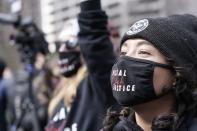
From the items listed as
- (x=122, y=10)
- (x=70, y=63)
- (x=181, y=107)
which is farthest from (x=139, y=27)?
(x=122, y=10)

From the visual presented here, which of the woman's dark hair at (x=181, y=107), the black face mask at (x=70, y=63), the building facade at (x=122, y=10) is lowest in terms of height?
the building facade at (x=122, y=10)

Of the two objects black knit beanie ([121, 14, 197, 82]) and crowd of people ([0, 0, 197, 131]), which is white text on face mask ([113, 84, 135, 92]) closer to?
crowd of people ([0, 0, 197, 131])

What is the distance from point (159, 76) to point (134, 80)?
99mm

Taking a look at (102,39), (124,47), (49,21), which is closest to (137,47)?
(124,47)

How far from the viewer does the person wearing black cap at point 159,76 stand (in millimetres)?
2314

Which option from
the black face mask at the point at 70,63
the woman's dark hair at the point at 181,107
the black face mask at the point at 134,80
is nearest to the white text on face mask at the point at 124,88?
the black face mask at the point at 134,80

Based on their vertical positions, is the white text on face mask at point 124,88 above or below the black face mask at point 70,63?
above

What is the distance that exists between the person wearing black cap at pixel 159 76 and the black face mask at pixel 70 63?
4.22ft

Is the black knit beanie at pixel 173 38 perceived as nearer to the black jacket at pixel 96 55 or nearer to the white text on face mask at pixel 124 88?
the white text on face mask at pixel 124 88

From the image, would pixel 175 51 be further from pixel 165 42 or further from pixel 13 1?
pixel 13 1

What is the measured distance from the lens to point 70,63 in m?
3.74

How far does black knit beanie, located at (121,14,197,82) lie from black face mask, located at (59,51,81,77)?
1312 millimetres

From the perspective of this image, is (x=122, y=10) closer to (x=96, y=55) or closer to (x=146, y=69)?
(x=96, y=55)

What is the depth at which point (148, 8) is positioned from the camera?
22.7 ft
